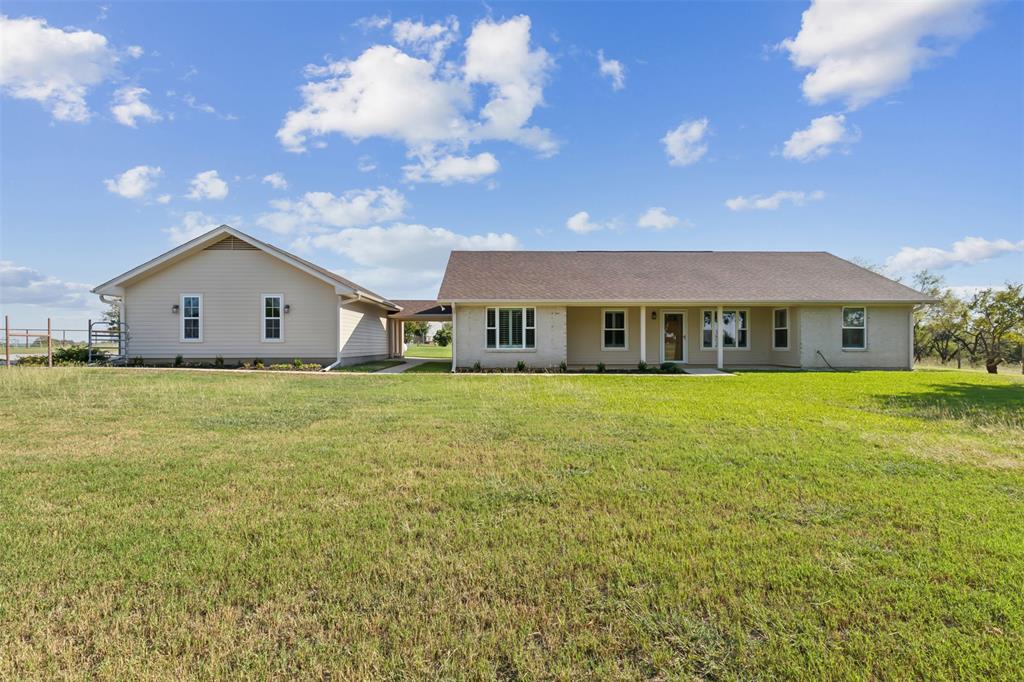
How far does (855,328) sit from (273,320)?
22800 millimetres

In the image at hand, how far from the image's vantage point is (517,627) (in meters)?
2.39

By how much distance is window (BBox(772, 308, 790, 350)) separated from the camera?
1877 cm

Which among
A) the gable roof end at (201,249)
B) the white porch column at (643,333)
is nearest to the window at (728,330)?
the white porch column at (643,333)

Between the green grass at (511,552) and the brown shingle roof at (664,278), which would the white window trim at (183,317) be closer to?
the brown shingle roof at (664,278)

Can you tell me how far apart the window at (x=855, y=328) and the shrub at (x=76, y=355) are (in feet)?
96.5

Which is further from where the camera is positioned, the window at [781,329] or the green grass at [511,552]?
the window at [781,329]

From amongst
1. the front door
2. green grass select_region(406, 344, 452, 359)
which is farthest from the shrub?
the front door

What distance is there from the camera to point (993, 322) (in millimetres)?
27656

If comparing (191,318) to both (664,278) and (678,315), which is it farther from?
(678,315)

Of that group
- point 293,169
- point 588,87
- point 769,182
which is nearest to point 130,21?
point 293,169

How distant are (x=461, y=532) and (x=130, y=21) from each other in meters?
14.3

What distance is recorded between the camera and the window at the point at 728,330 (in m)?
19.2

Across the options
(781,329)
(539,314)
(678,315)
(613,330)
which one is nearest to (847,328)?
(781,329)

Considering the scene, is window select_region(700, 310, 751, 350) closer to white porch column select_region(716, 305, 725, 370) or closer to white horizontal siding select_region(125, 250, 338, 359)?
white porch column select_region(716, 305, 725, 370)
